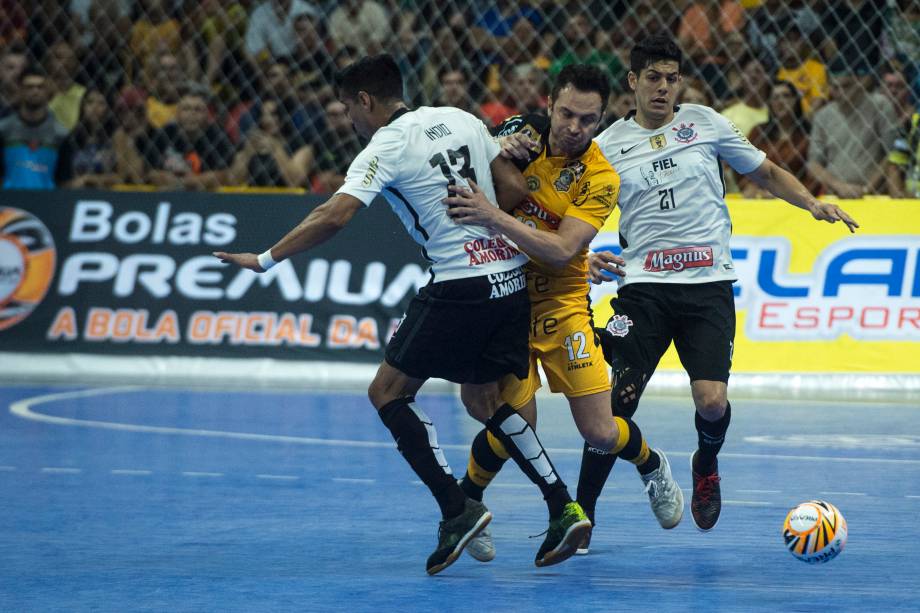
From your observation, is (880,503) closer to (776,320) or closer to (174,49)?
(776,320)

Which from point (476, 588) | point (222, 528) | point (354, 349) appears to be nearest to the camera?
point (476, 588)

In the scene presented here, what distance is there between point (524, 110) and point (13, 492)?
630cm

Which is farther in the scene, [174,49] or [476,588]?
[174,49]

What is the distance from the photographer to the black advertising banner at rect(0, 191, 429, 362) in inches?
472

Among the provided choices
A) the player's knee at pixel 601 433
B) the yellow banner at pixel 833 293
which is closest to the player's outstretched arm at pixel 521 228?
the player's knee at pixel 601 433

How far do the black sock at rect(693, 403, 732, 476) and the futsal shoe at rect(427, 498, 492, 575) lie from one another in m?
1.33

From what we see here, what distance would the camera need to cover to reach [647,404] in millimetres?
10852

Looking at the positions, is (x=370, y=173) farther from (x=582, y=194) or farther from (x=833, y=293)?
(x=833, y=293)

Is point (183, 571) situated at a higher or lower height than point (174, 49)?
higher

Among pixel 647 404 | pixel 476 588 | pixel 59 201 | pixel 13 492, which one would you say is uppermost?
pixel 476 588

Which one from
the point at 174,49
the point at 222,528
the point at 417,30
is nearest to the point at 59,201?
the point at 174,49

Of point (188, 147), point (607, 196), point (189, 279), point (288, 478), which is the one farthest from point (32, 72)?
point (607, 196)

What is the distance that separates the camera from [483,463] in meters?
6.38

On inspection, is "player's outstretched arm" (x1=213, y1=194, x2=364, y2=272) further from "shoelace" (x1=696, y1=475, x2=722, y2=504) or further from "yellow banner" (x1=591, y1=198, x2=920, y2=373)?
"yellow banner" (x1=591, y1=198, x2=920, y2=373)
